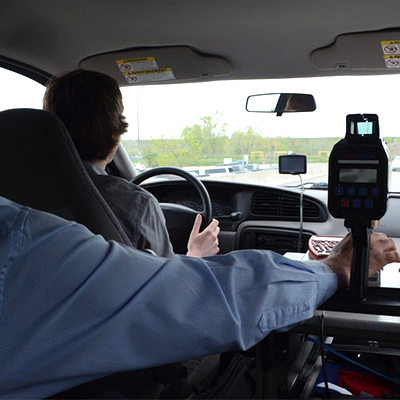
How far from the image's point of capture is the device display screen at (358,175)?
1.31m

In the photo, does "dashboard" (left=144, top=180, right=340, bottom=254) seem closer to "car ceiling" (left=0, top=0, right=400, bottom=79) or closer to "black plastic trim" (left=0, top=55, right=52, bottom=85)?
"car ceiling" (left=0, top=0, right=400, bottom=79)

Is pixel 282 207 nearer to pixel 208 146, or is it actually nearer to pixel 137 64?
pixel 208 146

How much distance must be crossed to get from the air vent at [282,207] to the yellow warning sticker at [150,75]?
1.18 meters

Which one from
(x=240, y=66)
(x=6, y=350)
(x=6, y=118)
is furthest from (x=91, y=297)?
(x=240, y=66)

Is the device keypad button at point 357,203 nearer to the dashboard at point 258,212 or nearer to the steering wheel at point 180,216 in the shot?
the steering wheel at point 180,216

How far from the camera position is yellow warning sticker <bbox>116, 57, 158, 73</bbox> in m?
3.45

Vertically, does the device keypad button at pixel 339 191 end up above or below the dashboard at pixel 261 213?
above

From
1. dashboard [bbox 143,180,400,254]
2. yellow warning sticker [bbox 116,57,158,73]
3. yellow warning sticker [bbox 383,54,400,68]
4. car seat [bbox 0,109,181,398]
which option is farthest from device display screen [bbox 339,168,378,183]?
dashboard [bbox 143,180,400,254]

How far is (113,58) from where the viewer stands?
3469 millimetres

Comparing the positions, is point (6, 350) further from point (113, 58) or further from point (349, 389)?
point (113, 58)

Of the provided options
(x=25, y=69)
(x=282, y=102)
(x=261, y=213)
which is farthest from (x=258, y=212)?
(x=25, y=69)

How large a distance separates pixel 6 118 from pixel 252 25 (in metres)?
1.78

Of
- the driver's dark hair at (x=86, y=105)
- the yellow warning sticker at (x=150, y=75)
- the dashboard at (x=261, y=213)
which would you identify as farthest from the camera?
the dashboard at (x=261, y=213)

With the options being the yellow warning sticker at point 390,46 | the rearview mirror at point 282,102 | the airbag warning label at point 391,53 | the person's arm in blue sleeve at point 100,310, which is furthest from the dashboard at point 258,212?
the person's arm in blue sleeve at point 100,310
